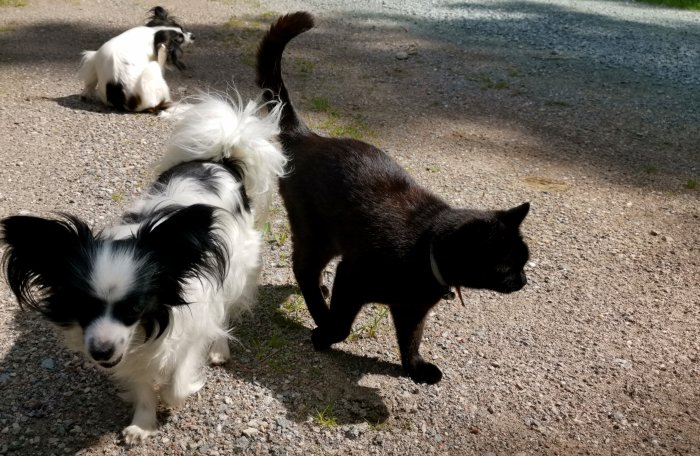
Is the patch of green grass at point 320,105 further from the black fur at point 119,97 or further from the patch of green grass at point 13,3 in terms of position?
the patch of green grass at point 13,3

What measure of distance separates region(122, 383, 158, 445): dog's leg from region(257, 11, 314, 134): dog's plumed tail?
1.81m

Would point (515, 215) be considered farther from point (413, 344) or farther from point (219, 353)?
point (219, 353)

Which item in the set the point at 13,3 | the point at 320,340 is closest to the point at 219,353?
the point at 320,340

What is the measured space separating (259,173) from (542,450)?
7.29 ft

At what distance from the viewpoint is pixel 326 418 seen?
332 centimetres

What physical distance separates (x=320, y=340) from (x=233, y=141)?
129cm

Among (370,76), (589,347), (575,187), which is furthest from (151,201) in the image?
(370,76)

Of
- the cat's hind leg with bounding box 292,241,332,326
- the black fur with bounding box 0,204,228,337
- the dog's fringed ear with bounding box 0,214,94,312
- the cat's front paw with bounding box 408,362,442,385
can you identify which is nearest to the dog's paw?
the black fur with bounding box 0,204,228,337

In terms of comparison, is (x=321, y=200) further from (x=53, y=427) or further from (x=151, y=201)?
(x=53, y=427)

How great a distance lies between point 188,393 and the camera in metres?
3.24

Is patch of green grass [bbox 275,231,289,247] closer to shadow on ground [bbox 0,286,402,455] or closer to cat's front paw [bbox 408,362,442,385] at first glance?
shadow on ground [bbox 0,286,402,455]

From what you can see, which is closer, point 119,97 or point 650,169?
point 650,169

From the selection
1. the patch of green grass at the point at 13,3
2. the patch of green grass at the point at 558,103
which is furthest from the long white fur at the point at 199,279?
the patch of green grass at the point at 13,3

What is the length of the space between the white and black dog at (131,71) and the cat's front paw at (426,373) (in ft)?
15.4
